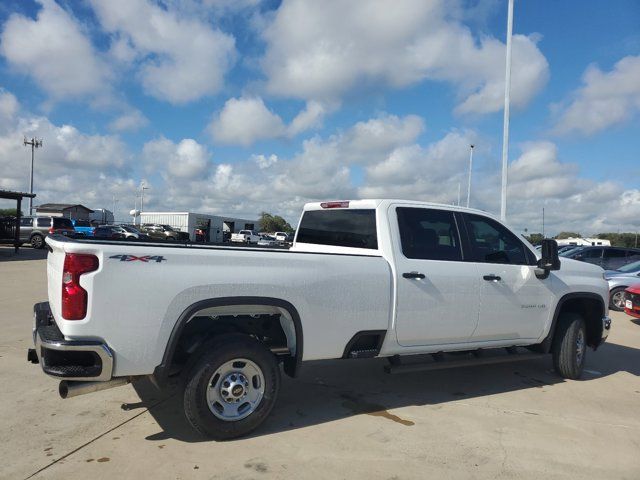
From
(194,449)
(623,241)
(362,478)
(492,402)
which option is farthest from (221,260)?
(623,241)

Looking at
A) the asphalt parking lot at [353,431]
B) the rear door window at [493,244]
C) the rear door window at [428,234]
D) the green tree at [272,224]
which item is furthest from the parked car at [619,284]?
the green tree at [272,224]

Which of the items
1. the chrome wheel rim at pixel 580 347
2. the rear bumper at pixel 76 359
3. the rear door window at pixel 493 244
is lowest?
the chrome wheel rim at pixel 580 347

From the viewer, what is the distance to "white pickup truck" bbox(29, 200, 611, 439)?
3336mm

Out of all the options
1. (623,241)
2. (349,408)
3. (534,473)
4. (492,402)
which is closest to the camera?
(534,473)

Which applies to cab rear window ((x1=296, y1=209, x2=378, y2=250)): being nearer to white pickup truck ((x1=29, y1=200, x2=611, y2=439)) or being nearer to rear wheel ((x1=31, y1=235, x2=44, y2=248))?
white pickup truck ((x1=29, y1=200, x2=611, y2=439))

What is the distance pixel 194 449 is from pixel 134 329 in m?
1.04

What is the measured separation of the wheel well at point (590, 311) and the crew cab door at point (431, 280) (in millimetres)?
1847

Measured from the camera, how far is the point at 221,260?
12.1 ft

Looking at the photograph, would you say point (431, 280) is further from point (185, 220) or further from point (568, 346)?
point (185, 220)

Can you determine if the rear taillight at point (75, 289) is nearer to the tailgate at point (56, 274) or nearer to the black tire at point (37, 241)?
the tailgate at point (56, 274)

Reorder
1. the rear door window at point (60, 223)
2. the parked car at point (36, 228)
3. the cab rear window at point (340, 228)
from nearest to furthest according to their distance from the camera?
1. the cab rear window at point (340, 228)
2. the parked car at point (36, 228)
3. the rear door window at point (60, 223)

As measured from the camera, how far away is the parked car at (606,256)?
15.3 meters

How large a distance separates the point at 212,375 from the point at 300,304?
2.76ft

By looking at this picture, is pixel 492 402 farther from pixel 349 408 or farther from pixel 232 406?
pixel 232 406
